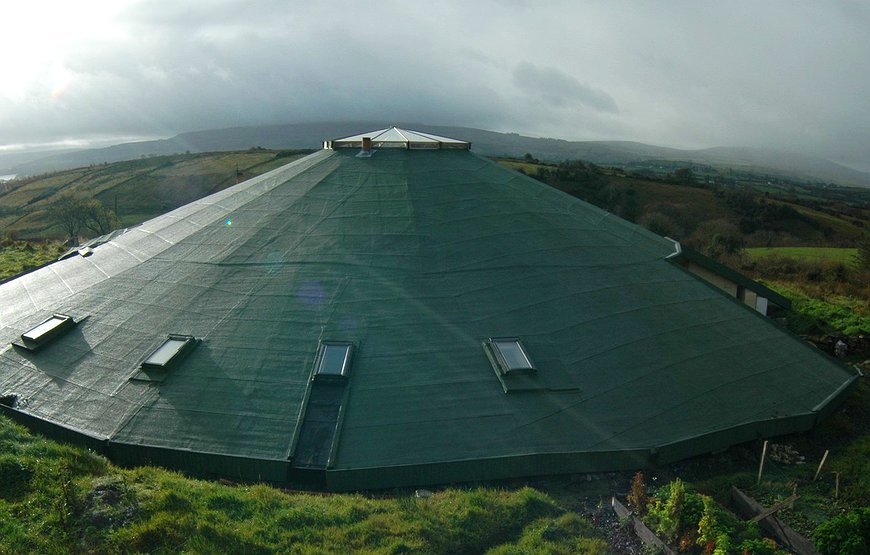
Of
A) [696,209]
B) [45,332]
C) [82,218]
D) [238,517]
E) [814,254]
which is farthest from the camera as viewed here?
[696,209]

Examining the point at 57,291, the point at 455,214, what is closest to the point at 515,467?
the point at 455,214

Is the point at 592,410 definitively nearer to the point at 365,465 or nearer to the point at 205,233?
the point at 365,465

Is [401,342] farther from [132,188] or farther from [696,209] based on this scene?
[132,188]

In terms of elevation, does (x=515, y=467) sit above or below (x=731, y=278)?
below

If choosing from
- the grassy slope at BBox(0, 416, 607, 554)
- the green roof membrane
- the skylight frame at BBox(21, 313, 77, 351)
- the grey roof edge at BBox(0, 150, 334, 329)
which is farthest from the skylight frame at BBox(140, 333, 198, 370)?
the grey roof edge at BBox(0, 150, 334, 329)

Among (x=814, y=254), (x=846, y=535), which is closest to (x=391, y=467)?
(x=846, y=535)
